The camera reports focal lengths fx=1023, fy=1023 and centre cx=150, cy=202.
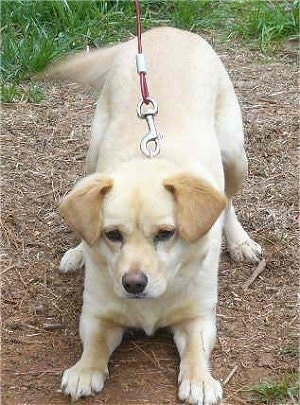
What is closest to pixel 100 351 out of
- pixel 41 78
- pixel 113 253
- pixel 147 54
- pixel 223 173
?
pixel 113 253

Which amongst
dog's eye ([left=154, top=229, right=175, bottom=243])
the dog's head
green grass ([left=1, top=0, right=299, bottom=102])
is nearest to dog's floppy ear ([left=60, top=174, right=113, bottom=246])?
the dog's head

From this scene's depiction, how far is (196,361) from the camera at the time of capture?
3703 mm

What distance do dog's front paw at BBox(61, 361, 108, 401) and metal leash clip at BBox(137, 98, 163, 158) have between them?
811mm

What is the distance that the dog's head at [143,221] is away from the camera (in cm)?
342

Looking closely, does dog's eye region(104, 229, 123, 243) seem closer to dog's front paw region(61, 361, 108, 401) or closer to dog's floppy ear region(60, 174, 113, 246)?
dog's floppy ear region(60, 174, 113, 246)

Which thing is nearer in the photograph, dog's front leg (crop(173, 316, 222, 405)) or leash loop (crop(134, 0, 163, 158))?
dog's front leg (crop(173, 316, 222, 405))

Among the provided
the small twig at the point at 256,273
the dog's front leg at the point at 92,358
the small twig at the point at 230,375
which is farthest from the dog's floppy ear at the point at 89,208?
the small twig at the point at 256,273

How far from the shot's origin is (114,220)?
11.4 feet

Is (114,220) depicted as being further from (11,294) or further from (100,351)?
(11,294)

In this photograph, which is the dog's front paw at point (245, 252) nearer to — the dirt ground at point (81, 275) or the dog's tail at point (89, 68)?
the dirt ground at point (81, 275)

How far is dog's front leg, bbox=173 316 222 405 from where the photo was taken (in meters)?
3.60

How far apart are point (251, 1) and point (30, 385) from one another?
4052 millimetres

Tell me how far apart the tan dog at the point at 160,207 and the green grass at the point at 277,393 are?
148mm

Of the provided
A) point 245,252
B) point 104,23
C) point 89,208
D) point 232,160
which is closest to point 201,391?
point 89,208
